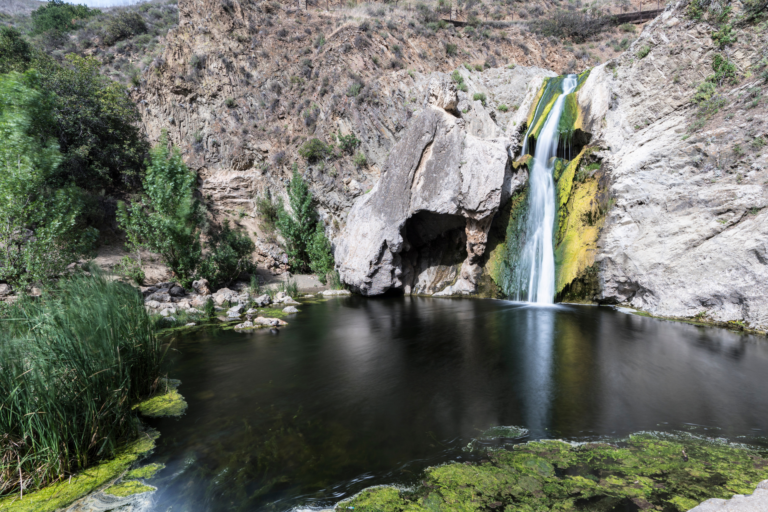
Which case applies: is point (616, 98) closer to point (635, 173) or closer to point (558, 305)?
point (635, 173)

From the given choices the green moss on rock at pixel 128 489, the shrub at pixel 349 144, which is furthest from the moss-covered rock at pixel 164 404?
the shrub at pixel 349 144

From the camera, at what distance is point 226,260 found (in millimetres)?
19312

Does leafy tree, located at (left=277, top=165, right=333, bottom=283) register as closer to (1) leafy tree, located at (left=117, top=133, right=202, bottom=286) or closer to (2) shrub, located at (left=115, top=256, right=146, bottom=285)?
(1) leafy tree, located at (left=117, top=133, right=202, bottom=286)

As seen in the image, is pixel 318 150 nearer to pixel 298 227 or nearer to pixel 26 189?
pixel 298 227

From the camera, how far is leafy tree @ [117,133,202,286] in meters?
15.5

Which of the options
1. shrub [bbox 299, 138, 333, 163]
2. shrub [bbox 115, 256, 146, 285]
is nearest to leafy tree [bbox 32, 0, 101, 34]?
shrub [bbox 299, 138, 333, 163]

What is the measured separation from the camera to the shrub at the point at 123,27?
1348 inches

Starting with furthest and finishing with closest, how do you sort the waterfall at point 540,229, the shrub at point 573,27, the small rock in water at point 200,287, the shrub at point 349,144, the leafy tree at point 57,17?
the leafy tree at point 57,17, the shrub at point 573,27, the shrub at point 349,144, the small rock in water at point 200,287, the waterfall at point 540,229

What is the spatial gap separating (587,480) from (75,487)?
567 cm

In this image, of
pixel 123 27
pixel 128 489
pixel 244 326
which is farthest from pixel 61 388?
pixel 123 27

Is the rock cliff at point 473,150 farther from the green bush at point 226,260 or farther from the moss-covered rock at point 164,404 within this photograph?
the moss-covered rock at point 164,404

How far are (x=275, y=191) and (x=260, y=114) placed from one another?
7733 mm

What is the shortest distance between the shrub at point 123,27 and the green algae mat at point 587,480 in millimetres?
48775

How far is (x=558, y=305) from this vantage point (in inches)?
540
